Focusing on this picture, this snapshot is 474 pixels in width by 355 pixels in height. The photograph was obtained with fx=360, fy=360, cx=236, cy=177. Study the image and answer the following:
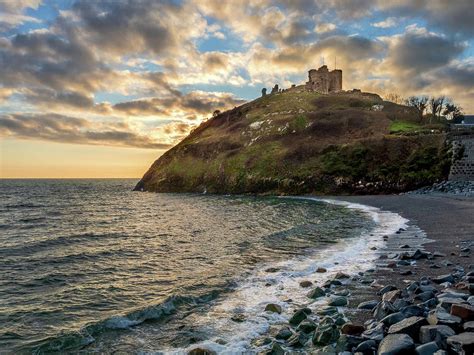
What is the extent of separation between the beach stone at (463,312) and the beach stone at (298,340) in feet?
12.3

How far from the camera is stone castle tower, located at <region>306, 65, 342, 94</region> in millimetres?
188500

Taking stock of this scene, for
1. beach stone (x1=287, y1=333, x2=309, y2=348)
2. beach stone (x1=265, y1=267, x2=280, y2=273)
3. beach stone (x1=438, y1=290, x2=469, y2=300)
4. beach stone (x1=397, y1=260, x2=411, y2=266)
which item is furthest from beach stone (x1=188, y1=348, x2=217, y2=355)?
beach stone (x1=397, y1=260, x2=411, y2=266)

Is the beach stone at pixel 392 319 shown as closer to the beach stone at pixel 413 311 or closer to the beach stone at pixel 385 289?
the beach stone at pixel 413 311

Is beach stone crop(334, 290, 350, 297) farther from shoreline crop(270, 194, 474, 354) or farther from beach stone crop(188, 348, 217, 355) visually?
beach stone crop(188, 348, 217, 355)

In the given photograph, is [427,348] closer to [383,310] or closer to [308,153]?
[383,310]

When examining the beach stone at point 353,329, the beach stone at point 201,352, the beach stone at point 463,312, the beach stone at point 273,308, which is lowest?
the beach stone at point 201,352

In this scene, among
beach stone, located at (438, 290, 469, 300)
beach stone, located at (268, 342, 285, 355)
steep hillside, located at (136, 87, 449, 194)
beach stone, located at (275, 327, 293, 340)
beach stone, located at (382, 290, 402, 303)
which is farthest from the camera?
steep hillside, located at (136, 87, 449, 194)

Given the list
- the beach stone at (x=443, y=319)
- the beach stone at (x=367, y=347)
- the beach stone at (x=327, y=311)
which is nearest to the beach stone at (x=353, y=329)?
the beach stone at (x=367, y=347)

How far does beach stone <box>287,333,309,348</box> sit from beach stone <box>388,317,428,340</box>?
2.26 meters

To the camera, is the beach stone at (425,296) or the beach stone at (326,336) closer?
the beach stone at (326,336)

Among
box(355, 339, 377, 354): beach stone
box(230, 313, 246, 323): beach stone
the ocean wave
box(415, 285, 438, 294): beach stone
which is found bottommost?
the ocean wave

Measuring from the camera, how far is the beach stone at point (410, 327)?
8.24m

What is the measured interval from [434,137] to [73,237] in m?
76.9

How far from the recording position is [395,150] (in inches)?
3169
